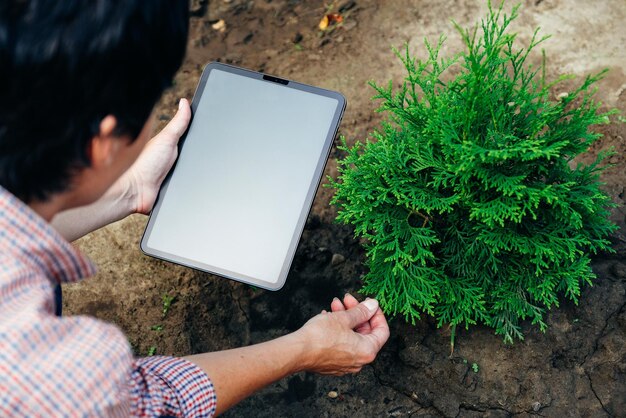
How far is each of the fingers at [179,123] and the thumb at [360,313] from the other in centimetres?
111

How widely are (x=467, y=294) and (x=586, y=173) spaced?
2.34 feet

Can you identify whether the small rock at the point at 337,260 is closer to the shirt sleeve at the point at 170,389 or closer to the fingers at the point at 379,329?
the fingers at the point at 379,329

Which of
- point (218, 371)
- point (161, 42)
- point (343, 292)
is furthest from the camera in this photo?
point (343, 292)

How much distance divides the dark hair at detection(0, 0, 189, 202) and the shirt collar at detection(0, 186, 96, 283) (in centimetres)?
8

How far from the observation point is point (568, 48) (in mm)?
3373

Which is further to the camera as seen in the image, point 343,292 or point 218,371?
point 343,292

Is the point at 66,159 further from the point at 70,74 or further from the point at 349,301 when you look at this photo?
the point at 349,301

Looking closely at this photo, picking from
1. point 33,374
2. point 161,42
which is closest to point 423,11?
point 161,42

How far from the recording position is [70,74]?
130 cm

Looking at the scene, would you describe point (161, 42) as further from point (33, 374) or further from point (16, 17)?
point (33, 374)

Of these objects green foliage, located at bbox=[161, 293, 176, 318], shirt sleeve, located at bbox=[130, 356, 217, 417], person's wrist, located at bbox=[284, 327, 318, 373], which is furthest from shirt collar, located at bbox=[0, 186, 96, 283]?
green foliage, located at bbox=[161, 293, 176, 318]

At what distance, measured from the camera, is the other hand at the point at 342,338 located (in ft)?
7.58

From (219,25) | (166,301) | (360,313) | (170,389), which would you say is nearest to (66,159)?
(170,389)

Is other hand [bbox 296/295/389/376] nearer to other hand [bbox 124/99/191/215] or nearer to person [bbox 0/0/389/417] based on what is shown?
person [bbox 0/0/389/417]
